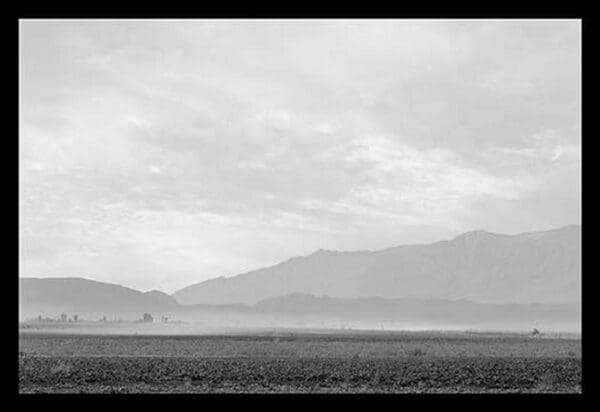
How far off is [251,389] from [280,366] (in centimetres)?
940

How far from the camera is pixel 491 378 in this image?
35000 mm

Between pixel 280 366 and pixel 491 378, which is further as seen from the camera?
pixel 280 366
